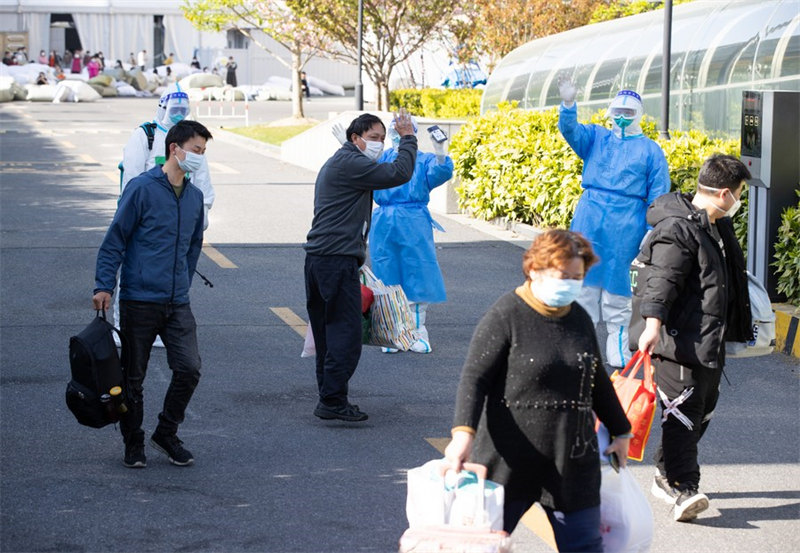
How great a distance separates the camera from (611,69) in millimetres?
18922

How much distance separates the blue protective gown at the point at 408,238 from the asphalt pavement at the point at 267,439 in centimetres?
55

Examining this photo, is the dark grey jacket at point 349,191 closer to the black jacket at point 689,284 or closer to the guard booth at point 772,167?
the black jacket at point 689,284

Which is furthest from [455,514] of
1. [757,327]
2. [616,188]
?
[616,188]

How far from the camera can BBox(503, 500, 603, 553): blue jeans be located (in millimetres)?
4062

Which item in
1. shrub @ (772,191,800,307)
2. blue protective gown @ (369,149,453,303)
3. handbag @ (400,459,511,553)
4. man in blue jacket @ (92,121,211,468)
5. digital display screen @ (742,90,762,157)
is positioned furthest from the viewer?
digital display screen @ (742,90,762,157)

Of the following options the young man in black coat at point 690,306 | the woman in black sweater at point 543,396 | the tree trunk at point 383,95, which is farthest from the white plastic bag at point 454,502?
the tree trunk at point 383,95

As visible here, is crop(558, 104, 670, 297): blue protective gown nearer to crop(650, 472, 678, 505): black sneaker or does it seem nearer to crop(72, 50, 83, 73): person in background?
crop(650, 472, 678, 505): black sneaker

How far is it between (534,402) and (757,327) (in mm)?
2287

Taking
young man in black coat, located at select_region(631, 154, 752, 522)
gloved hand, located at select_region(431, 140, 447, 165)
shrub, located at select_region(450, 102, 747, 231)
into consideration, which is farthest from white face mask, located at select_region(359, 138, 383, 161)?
shrub, located at select_region(450, 102, 747, 231)

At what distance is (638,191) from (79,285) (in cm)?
570

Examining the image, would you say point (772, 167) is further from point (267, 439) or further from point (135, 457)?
point (135, 457)

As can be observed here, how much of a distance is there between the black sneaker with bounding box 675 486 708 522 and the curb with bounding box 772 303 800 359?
3809 millimetres

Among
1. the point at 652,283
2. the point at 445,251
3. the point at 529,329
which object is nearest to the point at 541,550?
the point at 652,283

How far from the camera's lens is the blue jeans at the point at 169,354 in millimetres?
6254
